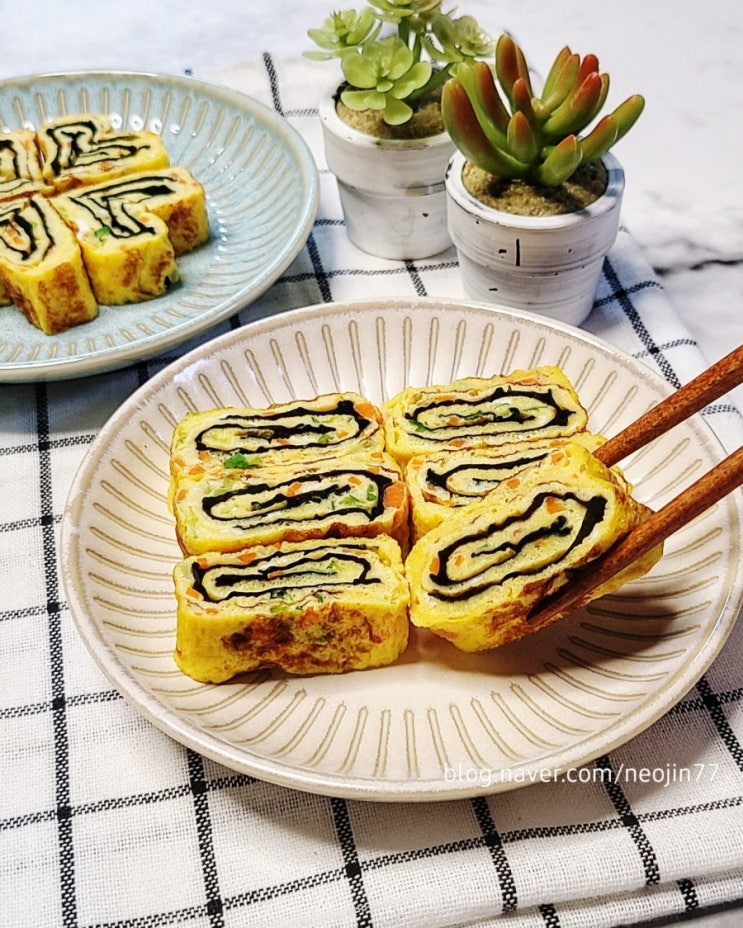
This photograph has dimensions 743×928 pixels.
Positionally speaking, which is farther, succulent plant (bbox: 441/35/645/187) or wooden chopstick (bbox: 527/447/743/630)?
succulent plant (bbox: 441/35/645/187)

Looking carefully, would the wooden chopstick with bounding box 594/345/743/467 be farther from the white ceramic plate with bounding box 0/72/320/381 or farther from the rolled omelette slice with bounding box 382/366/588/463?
the white ceramic plate with bounding box 0/72/320/381

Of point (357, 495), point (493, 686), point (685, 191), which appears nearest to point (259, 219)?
point (357, 495)

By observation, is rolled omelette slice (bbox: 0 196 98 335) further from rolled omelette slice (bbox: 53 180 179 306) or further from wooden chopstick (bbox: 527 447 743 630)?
wooden chopstick (bbox: 527 447 743 630)

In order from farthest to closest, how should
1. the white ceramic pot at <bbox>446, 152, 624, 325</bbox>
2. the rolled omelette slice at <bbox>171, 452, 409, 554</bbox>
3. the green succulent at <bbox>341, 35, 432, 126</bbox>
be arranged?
the green succulent at <bbox>341, 35, 432, 126</bbox> → the white ceramic pot at <bbox>446, 152, 624, 325</bbox> → the rolled omelette slice at <bbox>171, 452, 409, 554</bbox>

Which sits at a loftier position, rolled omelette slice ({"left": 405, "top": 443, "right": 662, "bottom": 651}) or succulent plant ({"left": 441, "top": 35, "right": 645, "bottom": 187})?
succulent plant ({"left": 441, "top": 35, "right": 645, "bottom": 187})

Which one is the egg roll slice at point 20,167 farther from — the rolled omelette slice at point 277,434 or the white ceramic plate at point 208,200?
the rolled omelette slice at point 277,434

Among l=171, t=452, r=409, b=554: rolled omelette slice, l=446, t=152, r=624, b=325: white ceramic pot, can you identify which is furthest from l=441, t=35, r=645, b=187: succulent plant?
l=171, t=452, r=409, b=554: rolled omelette slice

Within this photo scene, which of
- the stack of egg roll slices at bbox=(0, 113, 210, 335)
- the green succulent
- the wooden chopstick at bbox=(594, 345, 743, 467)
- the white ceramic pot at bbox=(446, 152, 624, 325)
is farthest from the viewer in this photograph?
the stack of egg roll slices at bbox=(0, 113, 210, 335)

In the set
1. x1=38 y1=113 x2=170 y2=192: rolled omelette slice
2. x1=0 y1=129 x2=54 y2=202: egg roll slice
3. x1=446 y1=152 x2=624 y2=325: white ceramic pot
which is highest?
x1=446 y1=152 x2=624 y2=325: white ceramic pot
